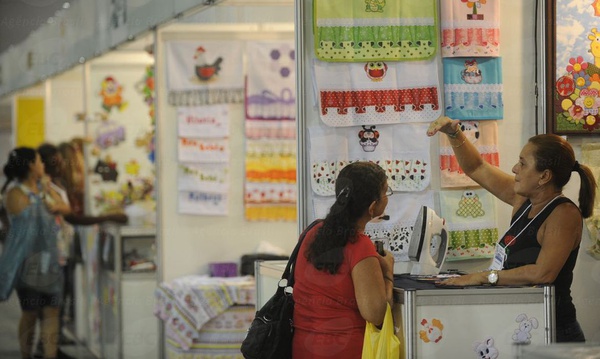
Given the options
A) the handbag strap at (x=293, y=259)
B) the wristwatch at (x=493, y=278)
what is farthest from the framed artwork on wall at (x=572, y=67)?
the handbag strap at (x=293, y=259)

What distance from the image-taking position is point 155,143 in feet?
23.0

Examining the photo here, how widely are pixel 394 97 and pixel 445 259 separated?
0.78 metres

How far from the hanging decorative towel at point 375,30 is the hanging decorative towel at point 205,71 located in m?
2.43

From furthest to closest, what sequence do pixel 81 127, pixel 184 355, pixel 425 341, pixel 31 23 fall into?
pixel 31 23, pixel 81 127, pixel 184 355, pixel 425 341

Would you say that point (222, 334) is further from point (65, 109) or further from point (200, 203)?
point (65, 109)

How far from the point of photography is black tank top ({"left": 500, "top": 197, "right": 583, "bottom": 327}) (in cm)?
383

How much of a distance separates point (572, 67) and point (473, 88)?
50cm

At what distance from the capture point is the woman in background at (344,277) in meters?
3.65

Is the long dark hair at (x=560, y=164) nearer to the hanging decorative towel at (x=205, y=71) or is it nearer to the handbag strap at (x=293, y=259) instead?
the handbag strap at (x=293, y=259)

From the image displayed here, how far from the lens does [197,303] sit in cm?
649

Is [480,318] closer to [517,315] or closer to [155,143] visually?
[517,315]

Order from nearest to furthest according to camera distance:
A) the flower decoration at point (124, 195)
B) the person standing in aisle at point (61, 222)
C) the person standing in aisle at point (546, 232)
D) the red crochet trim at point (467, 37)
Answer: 1. the person standing in aisle at point (546, 232)
2. the red crochet trim at point (467, 37)
3. the person standing in aisle at point (61, 222)
4. the flower decoration at point (124, 195)

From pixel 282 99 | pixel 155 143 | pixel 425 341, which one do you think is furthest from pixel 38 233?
pixel 425 341

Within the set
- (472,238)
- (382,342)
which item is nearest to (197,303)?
(472,238)
